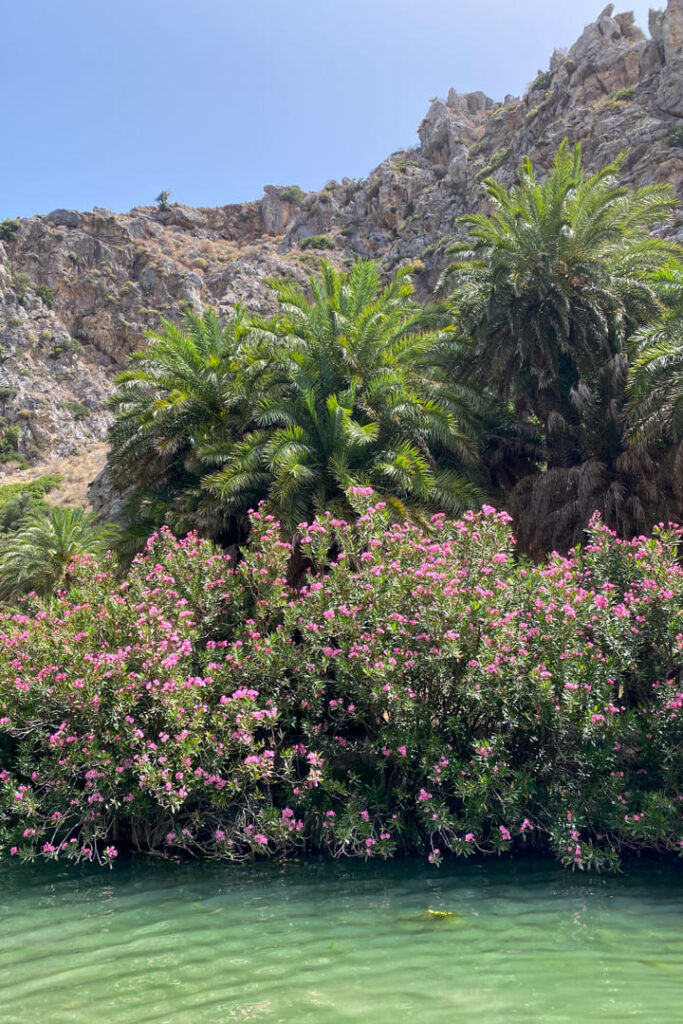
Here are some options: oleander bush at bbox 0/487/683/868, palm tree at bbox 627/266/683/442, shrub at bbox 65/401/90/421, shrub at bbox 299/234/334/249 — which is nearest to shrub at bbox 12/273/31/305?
shrub at bbox 65/401/90/421

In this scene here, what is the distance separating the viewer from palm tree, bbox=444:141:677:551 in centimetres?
1503

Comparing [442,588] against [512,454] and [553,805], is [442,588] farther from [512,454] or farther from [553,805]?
[512,454]

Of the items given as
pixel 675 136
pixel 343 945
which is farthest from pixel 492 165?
pixel 343 945

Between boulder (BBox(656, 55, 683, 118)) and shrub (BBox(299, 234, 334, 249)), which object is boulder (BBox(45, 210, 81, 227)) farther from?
boulder (BBox(656, 55, 683, 118))

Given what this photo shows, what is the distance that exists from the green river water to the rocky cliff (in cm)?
3822

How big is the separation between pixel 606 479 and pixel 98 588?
9.90 metres

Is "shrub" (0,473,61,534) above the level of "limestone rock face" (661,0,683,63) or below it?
below

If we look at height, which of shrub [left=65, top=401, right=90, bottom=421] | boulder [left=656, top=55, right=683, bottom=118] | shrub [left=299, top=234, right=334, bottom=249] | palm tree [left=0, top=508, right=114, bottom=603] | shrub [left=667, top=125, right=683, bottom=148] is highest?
shrub [left=299, top=234, right=334, bottom=249]

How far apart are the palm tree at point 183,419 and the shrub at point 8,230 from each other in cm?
5673

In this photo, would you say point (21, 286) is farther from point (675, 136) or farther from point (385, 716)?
point (385, 716)

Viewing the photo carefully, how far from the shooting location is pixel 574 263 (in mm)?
15523

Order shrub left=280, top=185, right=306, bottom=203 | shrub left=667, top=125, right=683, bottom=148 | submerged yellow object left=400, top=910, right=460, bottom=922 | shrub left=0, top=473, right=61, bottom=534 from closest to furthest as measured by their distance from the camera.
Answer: submerged yellow object left=400, top=910, right=460, bottom=922 → shrub left=667, top=125, right=683, bottom=148 → shrub left=0, top=473, right=61, bottom=534 → shrub left=280, top=185, right=306, bottom=203

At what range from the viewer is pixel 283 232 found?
262ft

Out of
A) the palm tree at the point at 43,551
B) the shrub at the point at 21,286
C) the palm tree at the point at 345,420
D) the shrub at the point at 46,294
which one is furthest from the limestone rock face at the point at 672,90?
the shrub at the point at 21,286
